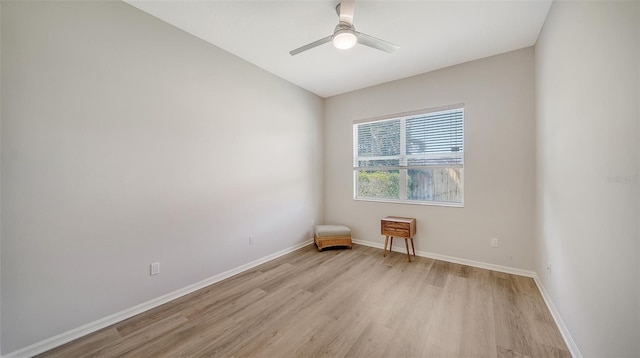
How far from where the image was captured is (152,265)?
2238 millimetres

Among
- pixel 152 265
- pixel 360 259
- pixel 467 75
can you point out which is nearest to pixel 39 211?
pixel 152 265

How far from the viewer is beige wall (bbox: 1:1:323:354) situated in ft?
5.30

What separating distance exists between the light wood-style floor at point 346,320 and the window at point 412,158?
120 centimetres

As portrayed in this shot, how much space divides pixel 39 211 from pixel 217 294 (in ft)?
5.22

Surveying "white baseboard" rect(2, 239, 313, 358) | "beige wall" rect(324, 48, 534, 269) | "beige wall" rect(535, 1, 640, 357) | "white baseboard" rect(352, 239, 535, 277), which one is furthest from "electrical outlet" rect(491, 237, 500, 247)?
"white baseboard" rect(2, 239, 313, 358)

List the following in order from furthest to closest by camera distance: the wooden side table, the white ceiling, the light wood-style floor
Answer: the wooden side table
the white ceiling
the light wood-style floor

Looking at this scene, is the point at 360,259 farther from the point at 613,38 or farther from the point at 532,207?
the point at 613,38

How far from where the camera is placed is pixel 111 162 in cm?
200

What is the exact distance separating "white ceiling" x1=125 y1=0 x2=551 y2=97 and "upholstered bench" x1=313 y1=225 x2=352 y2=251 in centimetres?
A: 254

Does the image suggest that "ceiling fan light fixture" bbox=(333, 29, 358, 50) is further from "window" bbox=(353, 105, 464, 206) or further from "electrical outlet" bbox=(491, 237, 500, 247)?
"electrical outlet" bbox=(491, 237, 500, 247)

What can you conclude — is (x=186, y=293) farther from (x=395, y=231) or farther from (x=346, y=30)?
(x=346, y=30)

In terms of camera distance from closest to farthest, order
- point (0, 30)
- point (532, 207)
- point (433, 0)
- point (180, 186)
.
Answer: point (0, 30)
point (433, 0)
point (180, 186)
point (532, 207)

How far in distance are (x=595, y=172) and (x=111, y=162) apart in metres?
3.48

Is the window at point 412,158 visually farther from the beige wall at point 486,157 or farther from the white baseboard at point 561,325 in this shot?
the white baseboard at point 561,325
